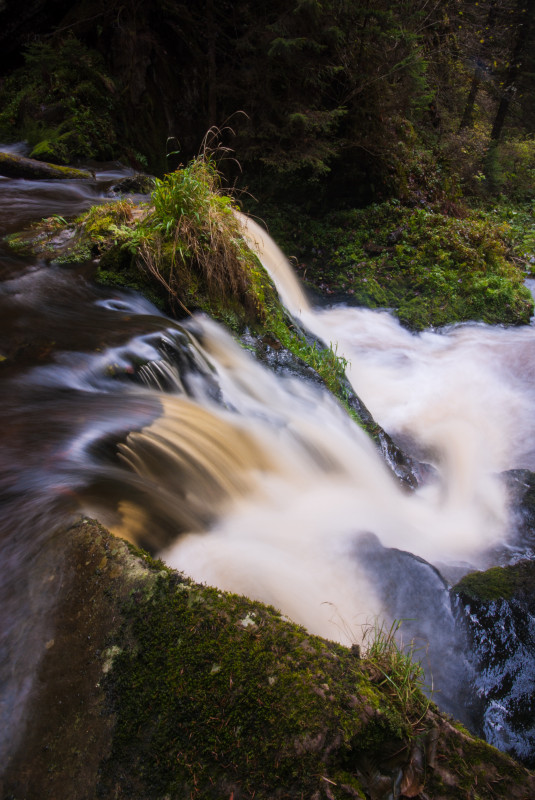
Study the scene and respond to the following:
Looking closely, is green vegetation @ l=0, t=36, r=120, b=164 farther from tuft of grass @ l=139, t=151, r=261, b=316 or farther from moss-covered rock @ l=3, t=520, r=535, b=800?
moss-covered rock @ l=3, t=520, r=535, b=800

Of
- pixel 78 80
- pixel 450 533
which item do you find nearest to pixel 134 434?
pixel 450 533

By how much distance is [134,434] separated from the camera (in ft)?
10.1

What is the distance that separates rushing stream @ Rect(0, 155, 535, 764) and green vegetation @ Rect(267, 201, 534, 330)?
7.93 feet

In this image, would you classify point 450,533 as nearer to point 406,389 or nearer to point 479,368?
point 406,389

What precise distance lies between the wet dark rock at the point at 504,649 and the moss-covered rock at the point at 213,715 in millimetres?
1055

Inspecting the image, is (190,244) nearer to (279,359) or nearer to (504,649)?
(279,359)

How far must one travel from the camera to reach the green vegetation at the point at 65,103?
33.0 feet

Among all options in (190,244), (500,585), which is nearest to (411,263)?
(190,244)

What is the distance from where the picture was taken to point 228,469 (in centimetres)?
356

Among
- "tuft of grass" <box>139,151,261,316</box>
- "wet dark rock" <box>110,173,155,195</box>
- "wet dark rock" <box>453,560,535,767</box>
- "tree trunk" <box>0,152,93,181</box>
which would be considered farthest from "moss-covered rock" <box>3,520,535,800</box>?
"tree trunk" <box>0,152,93,181</box>

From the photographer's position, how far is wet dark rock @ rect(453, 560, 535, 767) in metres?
2.42

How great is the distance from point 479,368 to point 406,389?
143 centimetres

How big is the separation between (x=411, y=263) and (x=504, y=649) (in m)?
7.99

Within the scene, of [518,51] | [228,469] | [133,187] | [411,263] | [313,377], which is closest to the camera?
[228,469]
